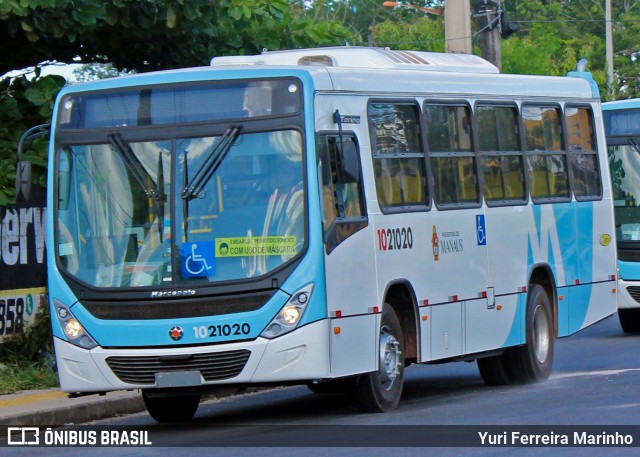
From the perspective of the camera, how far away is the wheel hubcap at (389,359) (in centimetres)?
1260

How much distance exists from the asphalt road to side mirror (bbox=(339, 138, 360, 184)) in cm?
196

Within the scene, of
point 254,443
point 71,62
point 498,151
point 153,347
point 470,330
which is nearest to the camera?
point 254,443

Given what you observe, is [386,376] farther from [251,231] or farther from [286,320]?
[251,231]

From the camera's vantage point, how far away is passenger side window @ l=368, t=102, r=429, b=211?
1286 centimetres

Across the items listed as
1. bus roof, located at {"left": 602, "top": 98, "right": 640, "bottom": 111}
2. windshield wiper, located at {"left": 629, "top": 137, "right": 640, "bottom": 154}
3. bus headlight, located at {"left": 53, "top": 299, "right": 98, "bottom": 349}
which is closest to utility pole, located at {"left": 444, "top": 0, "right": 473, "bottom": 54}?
bus roof, located at {"left": 602, "top": 98, "right": 640, "bottom": 111}

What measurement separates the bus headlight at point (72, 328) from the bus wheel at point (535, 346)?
532cm

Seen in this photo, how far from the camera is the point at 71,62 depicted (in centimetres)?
1755

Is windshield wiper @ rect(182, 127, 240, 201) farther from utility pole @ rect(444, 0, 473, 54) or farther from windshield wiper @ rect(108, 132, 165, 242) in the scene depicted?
utility pole @ rect(444, 0, 473, 54)

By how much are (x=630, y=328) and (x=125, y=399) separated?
382 inches

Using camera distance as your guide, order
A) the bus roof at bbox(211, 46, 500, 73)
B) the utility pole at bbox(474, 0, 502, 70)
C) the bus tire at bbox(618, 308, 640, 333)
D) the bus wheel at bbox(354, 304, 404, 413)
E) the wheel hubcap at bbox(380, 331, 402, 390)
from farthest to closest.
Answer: the utility pole at bbox(474, 0, 502, 70) → the bus tire at bbox(618, 308, 640, 333) → the bus roof at bbox(211, 46, 500, 73) → the wheel hubcap at bbox(380, 331, 402, 390) → the bus wheel at bbox(354, 304, 404, 413)

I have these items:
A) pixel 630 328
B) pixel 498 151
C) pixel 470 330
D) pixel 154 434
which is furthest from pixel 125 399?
pixel 630 328

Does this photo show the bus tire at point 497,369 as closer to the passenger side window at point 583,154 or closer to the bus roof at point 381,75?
the passenger side window at point 583,154

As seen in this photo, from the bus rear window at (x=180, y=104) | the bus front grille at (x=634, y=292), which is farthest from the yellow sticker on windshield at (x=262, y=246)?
the bus front grille at (x=634, y=292)

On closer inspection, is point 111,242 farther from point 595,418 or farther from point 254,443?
point 595,418
